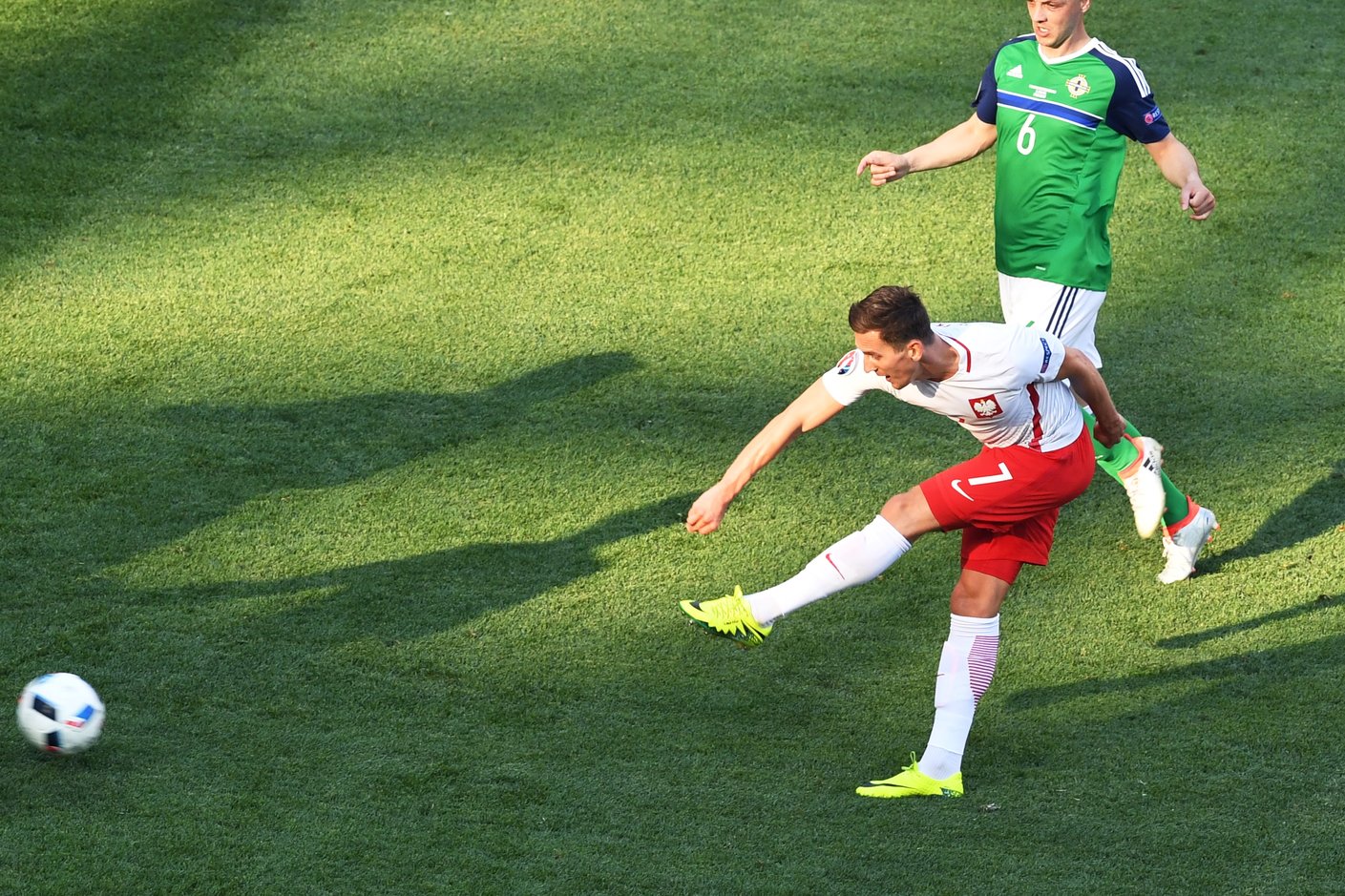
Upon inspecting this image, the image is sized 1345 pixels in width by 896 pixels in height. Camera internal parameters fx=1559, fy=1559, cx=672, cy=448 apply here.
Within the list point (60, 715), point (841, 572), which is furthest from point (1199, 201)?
point (60, 715)

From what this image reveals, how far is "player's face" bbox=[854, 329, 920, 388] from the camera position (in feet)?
13.3

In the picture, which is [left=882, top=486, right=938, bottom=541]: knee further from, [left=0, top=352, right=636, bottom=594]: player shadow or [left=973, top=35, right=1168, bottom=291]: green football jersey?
[left=0, top=352, right=636, bottom=594]: player shadow

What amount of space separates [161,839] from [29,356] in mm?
3384

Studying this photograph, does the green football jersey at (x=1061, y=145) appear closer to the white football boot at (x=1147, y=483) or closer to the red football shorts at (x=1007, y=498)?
the white football boot at (x=1147, y=483)

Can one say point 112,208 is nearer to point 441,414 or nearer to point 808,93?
point 441,414

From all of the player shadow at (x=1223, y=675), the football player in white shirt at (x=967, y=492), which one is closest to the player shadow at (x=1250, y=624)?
the player shadow at (x=1223, y=675)

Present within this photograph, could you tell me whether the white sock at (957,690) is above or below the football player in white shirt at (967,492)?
below

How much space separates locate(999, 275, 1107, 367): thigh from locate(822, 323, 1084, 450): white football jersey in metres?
0.99

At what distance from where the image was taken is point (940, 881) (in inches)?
161

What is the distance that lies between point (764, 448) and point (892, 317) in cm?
57

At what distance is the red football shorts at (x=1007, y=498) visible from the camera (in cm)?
442

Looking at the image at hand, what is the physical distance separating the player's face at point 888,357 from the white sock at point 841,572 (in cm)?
56

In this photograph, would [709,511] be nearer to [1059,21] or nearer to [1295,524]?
[1059,21]

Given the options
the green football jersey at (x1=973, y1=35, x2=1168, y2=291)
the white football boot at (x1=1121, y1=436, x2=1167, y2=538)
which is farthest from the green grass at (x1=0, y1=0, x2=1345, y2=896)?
the green football jersey at (x1=973, y1=35, x2=1168, y2=291)
